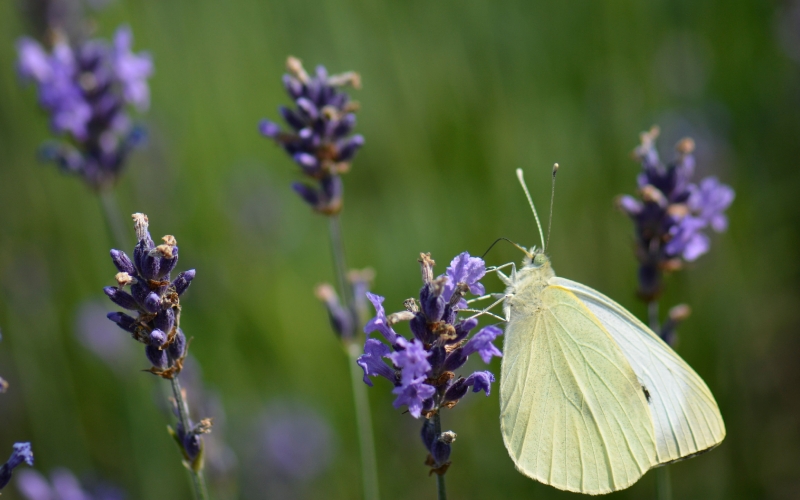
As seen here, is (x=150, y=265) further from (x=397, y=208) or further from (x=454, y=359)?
(x=397, y=208)

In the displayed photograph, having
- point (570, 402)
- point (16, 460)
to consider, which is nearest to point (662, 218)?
point (570, 402)

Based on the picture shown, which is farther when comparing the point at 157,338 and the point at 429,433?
the point at 429,433

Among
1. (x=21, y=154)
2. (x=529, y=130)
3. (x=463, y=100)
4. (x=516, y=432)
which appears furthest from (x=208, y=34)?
(x=516, y=432)

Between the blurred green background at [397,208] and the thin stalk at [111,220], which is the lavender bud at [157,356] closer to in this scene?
the thin stalk at [111,220]

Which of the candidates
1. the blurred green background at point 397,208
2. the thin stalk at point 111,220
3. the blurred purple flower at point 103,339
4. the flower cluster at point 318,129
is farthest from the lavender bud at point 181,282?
the blurred purple flower at point 103,339

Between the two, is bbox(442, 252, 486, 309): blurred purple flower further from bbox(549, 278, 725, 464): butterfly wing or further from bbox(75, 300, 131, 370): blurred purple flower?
bbox(75, 300, 131, 370): blurred purple flower

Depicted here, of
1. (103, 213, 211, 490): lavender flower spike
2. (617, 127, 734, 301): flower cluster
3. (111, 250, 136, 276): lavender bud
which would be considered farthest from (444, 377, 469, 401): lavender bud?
(617, 127, 734, 301): flower cluster
